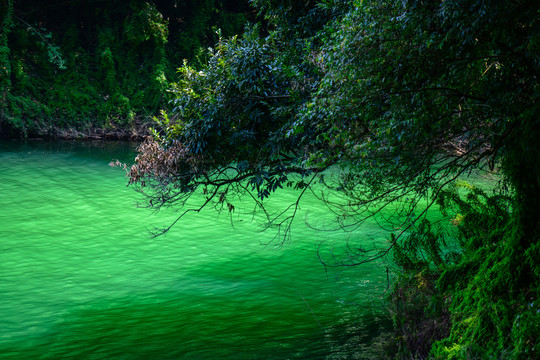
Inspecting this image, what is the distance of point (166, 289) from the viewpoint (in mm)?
12836

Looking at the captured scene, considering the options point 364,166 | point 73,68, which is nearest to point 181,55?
point 73,68

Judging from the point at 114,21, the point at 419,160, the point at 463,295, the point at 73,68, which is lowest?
the point at 463,295

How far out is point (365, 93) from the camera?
7.77 m

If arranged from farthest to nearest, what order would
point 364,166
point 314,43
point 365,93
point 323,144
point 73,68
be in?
1. point 73,68
2. point 314,43
3. point 323,144
4. point 364,166
5. point 365,93

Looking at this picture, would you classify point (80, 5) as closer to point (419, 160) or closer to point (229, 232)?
point (229, 232)

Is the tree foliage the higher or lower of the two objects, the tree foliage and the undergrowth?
the higher

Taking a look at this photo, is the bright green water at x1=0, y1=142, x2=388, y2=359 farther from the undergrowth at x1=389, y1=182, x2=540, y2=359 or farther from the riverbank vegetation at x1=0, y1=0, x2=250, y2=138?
the riverbank vegetation at x1=0, y1=0, x2=250, y2=138

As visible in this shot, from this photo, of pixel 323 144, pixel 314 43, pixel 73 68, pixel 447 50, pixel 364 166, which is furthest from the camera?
pixel 73 68

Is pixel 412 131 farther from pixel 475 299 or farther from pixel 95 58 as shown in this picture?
pixel 95 58

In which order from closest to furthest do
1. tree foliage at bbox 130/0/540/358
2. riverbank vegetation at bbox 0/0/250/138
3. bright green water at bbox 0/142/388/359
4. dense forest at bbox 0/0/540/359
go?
tree foliage at bbox 130/0/540/358
dense forest at bbox 0/0/540/359
bright green water at bbox 0/142/388/359
riverbank vegetation at bbox 0/0/250/138

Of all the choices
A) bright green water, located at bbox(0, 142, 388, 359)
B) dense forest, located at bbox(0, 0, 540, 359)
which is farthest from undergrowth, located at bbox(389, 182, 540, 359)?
bright green water, located at bbox(0, 142, 388, 359)

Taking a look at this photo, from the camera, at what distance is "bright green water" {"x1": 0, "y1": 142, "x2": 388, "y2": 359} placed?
31.0 feet

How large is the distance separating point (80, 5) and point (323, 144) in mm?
35542

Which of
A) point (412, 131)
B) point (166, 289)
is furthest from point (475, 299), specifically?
point (166, 289)
